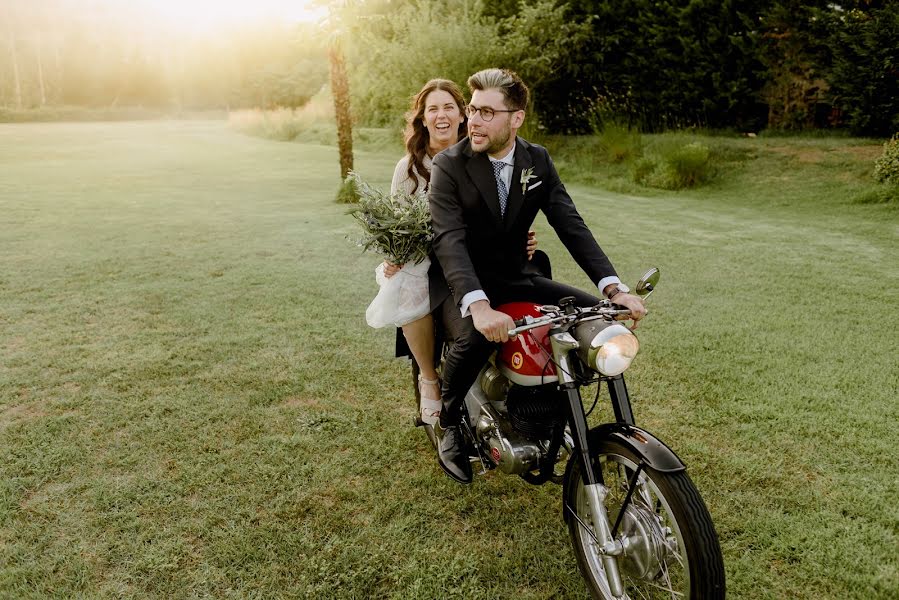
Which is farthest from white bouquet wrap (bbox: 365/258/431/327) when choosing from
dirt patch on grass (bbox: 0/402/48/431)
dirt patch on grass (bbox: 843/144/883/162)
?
dirt patch on grass (bbox: 843/144/883/162)

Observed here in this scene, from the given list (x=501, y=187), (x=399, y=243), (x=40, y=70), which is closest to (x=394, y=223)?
(x=399, y=243)

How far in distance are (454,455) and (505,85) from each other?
1.75 m

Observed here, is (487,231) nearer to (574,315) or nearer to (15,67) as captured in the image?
(574,315)

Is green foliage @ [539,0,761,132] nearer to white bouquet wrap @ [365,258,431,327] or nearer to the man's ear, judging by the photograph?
the man's ear

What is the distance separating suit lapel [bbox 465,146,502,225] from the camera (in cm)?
281

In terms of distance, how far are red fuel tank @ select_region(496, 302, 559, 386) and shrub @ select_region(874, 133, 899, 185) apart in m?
10.2

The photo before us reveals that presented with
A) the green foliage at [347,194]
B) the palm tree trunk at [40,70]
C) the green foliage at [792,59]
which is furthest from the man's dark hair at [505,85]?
the palm tree trunk at [40,70]

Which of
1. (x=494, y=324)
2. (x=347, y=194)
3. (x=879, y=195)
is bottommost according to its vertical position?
(x=879, y=195)

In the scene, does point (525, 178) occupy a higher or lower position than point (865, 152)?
higher

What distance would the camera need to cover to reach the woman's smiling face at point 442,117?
361 centimetres

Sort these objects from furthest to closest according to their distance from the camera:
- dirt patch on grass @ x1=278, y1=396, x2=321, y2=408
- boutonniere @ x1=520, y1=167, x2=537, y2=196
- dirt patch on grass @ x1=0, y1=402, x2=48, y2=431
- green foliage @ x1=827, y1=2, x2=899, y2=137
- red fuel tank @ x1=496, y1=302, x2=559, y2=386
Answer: green foliage @ x1=827, y1=2, x2=899, y2=137, dirt patch on grass @ x1=278, y1=396, x2=321, y2=408, dirt patch on grass @ x1=0, y1=402, x2=48, y2=431, boutonniere @ x1=520, y1=167, x2=537, y2=196, red fuel tank @ x1=496, y1=302, x2=559, y2=386

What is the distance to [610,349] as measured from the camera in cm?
218

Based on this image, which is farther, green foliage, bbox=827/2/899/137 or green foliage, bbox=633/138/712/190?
green foliage, bbox=633/138/712/190

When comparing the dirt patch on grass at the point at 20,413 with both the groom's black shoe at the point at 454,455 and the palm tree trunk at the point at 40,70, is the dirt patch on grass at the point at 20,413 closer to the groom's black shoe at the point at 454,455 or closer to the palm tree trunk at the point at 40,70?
the groom's black shoe at the point at 454,455
